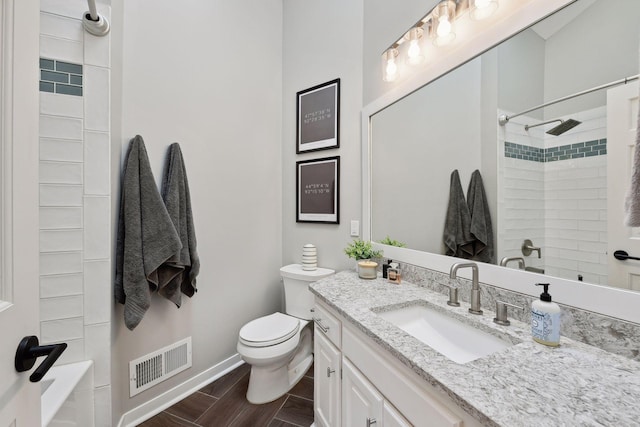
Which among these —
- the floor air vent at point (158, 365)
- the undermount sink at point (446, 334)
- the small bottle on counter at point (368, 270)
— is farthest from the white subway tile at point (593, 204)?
the floor air vent at point (158, 365)

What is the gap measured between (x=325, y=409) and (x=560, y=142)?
149 cm

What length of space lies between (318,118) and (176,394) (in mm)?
2196

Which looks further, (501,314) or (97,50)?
(97,50)

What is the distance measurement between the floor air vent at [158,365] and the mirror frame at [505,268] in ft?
4.89

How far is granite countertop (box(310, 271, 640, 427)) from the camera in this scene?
0.51m

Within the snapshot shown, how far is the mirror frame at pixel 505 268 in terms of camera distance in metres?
0.73

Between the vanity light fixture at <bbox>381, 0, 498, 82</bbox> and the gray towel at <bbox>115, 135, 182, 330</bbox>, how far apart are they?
5.02ft

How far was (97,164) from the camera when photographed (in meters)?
1.20

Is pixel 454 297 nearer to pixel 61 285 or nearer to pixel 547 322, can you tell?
pixel 547 322

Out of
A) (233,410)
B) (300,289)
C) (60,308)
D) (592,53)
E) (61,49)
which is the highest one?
(61,49)

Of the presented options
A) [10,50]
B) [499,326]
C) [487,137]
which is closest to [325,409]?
[499,326]

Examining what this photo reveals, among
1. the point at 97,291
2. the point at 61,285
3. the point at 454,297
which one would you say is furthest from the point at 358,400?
the point at 61,285

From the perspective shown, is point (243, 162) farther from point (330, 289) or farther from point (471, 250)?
point (471, 250)

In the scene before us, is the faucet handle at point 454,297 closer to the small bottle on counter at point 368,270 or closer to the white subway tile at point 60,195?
the small bottle on counter at point 368,270
